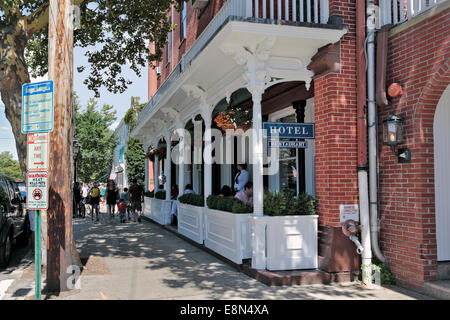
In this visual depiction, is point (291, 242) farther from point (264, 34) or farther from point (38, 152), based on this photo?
point (38, 152)

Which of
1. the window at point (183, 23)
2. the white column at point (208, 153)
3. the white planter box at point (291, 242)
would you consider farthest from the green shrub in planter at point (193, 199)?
the window at point (183, 23)

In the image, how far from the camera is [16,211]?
9680 mm

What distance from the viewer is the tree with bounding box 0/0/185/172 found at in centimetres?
870

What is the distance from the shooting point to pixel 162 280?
688 centimetres

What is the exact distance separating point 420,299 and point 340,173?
7.22ft

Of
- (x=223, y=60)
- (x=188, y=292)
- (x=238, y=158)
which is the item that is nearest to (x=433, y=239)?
(x=188, y=292)

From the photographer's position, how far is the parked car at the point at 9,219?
832 centimetres

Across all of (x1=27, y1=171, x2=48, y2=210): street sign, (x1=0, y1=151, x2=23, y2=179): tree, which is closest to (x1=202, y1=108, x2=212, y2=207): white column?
(x1=27, y1=171, x2=48, y2=210): street sign

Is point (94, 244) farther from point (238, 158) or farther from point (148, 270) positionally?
point (238, 158)

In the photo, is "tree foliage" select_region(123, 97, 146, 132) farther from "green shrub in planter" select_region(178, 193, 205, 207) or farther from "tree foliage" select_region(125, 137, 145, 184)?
"green shrub in planter" select_region(178, 193, 205, 207)

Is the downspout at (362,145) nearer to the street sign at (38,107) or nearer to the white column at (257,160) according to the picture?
the white column at (257,160)

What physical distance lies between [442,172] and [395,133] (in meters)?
1.05

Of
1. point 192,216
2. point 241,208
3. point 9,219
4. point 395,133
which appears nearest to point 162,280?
point 241,208

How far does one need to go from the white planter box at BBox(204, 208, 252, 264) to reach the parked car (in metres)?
4.24
